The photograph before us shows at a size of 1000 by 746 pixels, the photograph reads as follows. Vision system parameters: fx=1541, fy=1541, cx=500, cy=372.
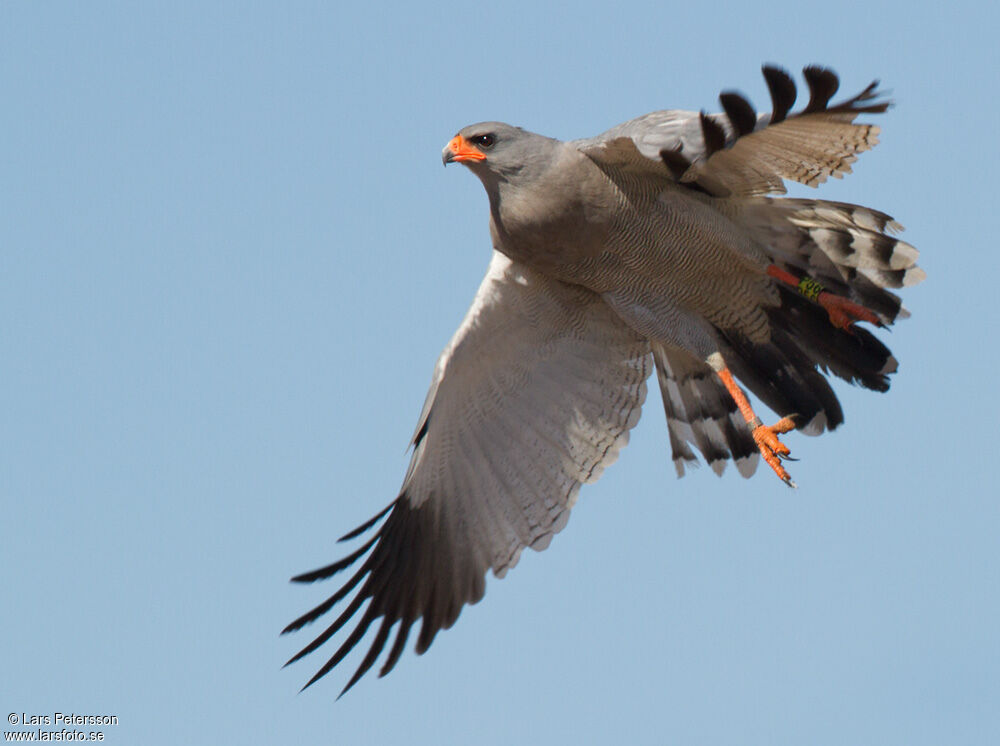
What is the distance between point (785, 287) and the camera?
9.09 meters

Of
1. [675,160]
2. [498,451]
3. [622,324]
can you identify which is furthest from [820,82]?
[498,451]

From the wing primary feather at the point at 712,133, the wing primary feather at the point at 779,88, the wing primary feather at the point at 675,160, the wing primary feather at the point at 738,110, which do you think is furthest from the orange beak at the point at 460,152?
the wing primary feather at the point at 779,88

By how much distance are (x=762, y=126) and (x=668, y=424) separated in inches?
103

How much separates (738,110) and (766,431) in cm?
218

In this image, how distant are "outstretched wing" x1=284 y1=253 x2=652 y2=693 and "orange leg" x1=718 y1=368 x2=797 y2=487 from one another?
66 centimetres

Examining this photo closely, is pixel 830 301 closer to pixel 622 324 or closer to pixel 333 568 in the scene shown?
pixel 622 324

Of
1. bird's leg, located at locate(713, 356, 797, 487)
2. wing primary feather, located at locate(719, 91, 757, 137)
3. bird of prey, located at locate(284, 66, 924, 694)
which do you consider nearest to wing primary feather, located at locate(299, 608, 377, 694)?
bird of prey, located at locate(284, 66, 924, 694)

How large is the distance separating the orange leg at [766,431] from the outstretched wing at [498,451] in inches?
25.9

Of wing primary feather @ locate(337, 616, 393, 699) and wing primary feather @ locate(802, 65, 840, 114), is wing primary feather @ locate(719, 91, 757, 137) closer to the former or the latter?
wing primary feather @ locate(802, 65, 840, 114)

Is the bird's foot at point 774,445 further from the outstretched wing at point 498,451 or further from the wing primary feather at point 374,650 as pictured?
the wing primary feather at point 374,650

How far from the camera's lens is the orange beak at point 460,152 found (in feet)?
27.7

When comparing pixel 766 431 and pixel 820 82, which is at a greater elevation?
pixel 820 82

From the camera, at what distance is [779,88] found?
24.3 ft

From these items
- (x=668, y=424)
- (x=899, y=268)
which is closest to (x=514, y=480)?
(x=668, y=424)
